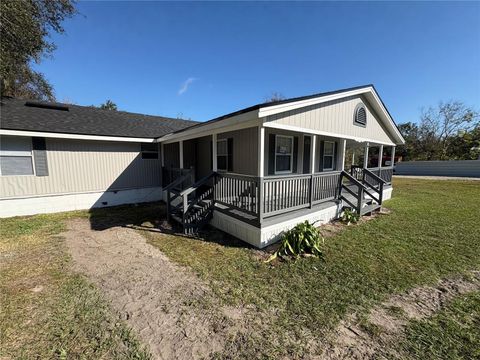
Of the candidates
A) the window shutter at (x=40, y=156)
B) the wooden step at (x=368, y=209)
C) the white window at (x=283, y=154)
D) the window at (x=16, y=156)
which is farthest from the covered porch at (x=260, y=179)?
the window at (x=16, y=156)

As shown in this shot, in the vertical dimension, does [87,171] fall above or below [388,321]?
above

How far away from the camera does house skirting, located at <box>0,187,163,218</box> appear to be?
7109 millimetres

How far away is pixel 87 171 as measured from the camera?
8.40m

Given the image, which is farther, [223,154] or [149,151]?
[149,151]

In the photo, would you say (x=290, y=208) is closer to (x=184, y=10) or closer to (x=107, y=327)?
(x=107, y=327)

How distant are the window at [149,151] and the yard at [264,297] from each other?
16.0ft

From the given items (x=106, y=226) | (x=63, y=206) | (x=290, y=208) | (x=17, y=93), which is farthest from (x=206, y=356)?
(x=17, y=93)

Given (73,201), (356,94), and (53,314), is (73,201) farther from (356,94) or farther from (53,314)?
(356,94)

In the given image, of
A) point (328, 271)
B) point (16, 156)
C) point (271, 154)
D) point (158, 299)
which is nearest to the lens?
point (158, 299)

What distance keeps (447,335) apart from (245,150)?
595 centimetres

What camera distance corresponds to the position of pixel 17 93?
1658 cm

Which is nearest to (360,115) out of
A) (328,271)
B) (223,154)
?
(223,154)

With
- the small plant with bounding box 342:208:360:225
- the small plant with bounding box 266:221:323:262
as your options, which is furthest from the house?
the small plant with bounding box 266:221:323:262

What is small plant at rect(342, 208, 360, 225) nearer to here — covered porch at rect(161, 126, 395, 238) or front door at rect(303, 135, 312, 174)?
covered porch at rect(161, 126, 395, 238)
